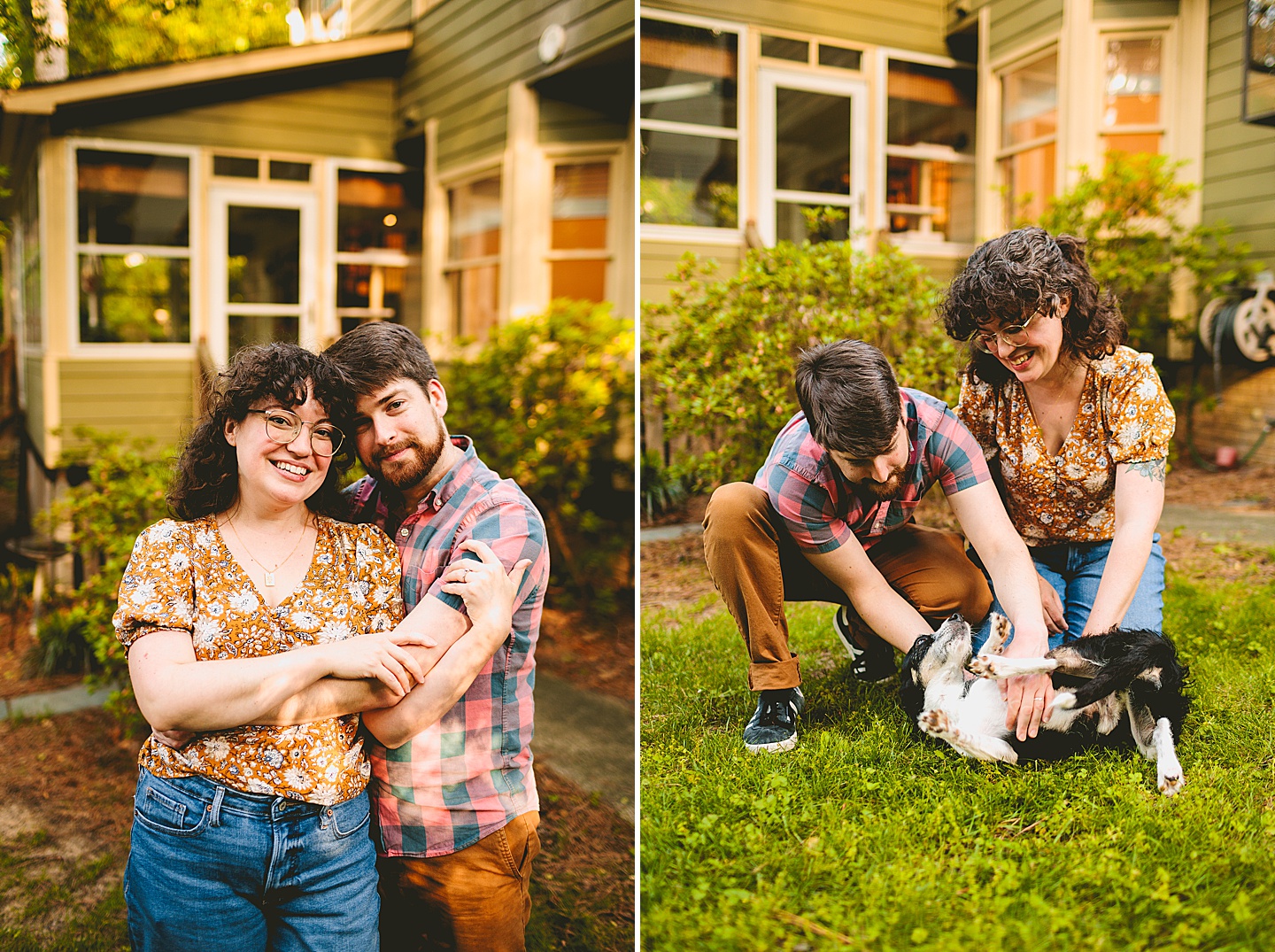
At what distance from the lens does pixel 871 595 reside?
2146mm

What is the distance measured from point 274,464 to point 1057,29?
2.71 metres

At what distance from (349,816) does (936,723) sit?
3.90ft

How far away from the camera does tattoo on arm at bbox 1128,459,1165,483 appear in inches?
77.3

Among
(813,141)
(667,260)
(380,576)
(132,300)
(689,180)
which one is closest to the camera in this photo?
(380,576)

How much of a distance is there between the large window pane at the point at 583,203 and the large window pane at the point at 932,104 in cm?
256

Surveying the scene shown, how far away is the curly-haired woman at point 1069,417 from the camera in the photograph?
1940 mm

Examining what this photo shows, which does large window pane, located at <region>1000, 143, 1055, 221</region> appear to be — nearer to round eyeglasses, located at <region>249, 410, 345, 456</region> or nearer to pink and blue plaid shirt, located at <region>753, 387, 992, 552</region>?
pink and blue plaid shirt, located at <region>753, 387, 992, 552</region>

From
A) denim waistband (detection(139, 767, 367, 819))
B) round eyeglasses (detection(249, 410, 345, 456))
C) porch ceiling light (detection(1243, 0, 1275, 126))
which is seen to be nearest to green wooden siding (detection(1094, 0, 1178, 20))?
porch ceiling light (detection(1243, 0, 1275, 126))

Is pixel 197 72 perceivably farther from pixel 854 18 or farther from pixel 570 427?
pixel 854 18

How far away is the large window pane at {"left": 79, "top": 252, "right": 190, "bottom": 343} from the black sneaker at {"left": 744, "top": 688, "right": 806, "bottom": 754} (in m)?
3.85

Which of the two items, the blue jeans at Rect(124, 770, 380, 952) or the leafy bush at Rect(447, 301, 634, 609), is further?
the leafy bush at Rect(447, 301, 634, 609)

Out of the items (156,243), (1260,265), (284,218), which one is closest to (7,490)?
(156,243)

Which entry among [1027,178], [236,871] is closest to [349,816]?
[236,871]

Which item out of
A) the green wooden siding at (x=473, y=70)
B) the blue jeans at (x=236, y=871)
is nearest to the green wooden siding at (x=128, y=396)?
the green wooden siding at (x=473, y=70)
